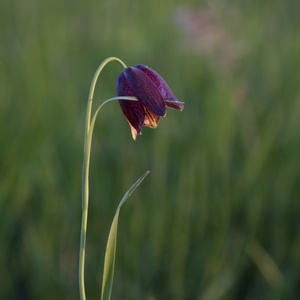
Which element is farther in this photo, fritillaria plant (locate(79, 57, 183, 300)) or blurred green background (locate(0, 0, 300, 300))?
blurred green background (locate(0, 0, 300, 300))

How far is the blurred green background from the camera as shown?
1675mm

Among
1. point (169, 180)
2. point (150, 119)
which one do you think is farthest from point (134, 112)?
point (169, 180)

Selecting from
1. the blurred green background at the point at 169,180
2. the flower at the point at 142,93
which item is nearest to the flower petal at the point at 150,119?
the flower at the point at 142,93

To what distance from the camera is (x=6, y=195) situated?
1793 millimetres

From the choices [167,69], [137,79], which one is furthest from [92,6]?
[137,79]

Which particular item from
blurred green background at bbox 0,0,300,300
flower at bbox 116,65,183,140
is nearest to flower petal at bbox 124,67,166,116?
flower at bbox 116,65,183,140

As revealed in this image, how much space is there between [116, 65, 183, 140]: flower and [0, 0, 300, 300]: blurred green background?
2.82ft

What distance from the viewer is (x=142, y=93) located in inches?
30.5

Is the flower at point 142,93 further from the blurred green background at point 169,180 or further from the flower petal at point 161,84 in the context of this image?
the blurred green background at point 169,180

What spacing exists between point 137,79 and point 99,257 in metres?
1.01

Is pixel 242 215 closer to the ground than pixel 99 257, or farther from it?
closer to the ground

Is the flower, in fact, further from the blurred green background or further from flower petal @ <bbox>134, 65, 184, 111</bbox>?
the blurred green background

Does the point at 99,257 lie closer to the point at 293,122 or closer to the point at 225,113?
the point at 225,113

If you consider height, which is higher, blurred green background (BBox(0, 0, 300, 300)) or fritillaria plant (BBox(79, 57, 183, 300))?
fritillaria plant (BBox(79, 57, 183, 300))
